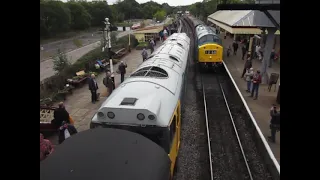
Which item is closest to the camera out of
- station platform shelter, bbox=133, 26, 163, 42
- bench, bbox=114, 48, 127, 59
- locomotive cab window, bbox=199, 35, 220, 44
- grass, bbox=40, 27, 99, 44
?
locomotive cab window, bbox=199, 35, 220, 44

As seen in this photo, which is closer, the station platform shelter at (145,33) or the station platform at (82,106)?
the station platform at (82,106)

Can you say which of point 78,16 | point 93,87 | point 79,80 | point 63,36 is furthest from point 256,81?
point 78,16

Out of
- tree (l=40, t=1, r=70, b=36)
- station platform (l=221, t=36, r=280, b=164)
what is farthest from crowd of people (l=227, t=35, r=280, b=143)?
tree (l=40, t=1, r=70, b=36)

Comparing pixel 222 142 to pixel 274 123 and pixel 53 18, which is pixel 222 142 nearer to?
pixel 274 123

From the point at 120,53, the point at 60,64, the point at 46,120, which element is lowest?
the point at 46,120

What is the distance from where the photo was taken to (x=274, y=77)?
46.6ft

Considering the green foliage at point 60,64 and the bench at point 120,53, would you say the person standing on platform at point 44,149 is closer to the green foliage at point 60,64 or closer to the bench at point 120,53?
the green foliage at point 60,64

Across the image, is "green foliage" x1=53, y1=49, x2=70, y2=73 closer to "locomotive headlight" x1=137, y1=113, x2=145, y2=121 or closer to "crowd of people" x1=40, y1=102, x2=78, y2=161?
"crowd of people" x1=40, y1=102, x2=78, y2=161

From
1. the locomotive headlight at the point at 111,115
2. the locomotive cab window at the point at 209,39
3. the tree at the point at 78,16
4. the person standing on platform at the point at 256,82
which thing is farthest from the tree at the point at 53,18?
the locomotive headlight at the point at 111,115

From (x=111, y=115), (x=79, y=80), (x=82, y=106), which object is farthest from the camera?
(x=79, y=80)

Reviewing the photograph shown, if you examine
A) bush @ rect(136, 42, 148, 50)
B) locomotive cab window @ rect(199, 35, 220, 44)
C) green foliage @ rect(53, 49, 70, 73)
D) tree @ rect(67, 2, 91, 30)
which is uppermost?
tree @ rect(67, 2, 91, 30)
